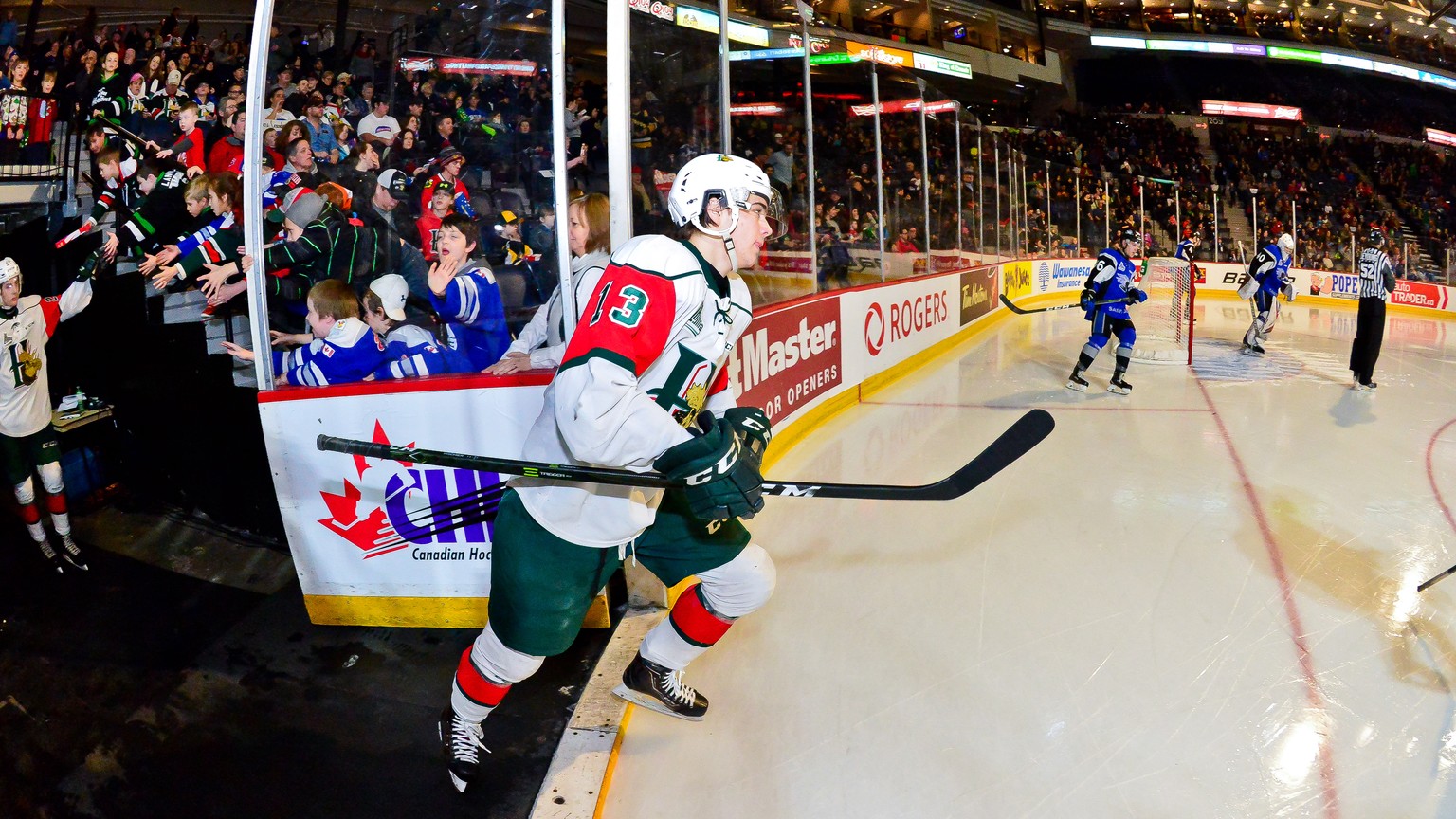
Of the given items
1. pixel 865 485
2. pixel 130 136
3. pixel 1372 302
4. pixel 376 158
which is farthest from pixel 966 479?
pixel 1372 302

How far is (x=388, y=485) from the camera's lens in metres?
3.02

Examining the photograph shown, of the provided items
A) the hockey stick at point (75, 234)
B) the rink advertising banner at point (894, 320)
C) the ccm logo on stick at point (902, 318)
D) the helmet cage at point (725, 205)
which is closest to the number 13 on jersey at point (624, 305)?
the helmet cage at point (725, 205)

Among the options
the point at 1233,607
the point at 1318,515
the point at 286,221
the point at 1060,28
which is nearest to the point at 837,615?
the point at 1233,607

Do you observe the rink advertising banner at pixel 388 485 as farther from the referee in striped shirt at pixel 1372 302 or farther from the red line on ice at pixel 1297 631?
the referee in striped shirt at pixel 1372 302

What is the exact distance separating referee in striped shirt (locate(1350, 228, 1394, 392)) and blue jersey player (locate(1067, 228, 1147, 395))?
1741 mm

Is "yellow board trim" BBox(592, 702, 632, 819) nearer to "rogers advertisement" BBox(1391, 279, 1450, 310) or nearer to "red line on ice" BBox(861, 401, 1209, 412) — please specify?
"red line on ice" BBox(861, 401, 1209, 412)

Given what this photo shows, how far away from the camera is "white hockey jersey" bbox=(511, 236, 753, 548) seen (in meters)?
1.78

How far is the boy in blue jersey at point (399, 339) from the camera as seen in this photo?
3090 millimetres

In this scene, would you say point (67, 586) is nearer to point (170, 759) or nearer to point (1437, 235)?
point (170, 759)

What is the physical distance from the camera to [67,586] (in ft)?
11.7

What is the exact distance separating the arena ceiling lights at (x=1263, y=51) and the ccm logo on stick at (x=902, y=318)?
852 inches

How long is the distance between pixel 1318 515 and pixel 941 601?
7.39 ft

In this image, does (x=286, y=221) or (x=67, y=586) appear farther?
(x=67, y=586)

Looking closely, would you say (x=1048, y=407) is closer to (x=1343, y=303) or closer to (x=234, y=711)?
(x=234, y=711)
